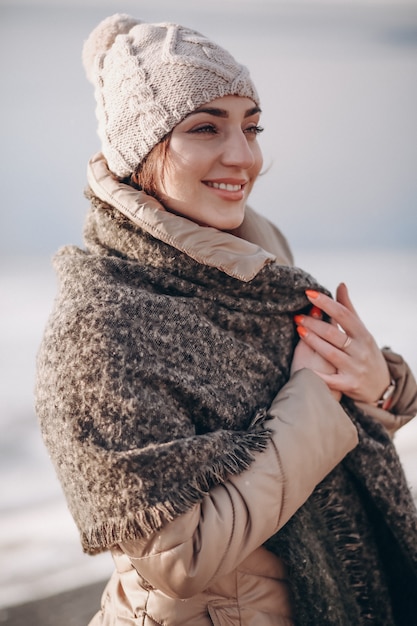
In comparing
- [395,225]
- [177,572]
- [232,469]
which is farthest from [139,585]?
[395,225]

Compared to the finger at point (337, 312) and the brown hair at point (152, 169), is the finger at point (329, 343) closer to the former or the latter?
the finger at point (337, 312)

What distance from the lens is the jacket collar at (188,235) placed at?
1.55m

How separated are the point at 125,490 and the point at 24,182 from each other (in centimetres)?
902

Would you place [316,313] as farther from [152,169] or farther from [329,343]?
[152,169]

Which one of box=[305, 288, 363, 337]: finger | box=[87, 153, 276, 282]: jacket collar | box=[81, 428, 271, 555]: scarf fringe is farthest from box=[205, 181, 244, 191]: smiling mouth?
box=[81, 428, 271, 555]: scarf fringe

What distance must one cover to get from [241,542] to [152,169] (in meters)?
0.83

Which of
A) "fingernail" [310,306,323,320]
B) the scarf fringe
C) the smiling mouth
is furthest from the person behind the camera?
"fingernail" [310,306,323,320]

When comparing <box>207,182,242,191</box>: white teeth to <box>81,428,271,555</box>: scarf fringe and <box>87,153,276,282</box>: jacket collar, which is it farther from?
<box>81,428,271,555</box>: scarf fringe

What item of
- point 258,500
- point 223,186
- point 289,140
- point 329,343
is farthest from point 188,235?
point 289,140

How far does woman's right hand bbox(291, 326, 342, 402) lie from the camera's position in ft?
5.54

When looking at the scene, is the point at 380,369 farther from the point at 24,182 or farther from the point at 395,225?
the point at 395,225

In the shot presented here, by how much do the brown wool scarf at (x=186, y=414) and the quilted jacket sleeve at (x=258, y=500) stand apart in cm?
4

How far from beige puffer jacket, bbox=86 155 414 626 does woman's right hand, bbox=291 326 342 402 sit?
65 millimetres

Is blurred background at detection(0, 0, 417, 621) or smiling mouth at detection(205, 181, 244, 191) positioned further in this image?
blurred background at detection(0, 0, 417, 621)
